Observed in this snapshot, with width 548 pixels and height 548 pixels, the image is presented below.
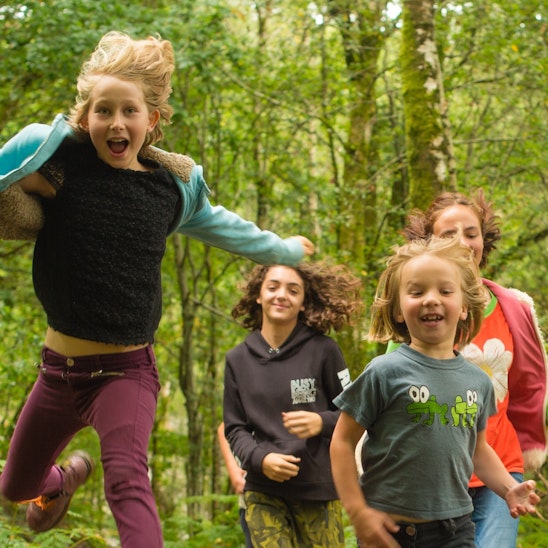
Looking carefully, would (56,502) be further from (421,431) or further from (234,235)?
(421,431)

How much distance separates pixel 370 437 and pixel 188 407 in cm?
921

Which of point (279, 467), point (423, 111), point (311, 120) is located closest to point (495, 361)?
point (279, 467)

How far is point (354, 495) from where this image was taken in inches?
110

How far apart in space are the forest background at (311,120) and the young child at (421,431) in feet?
9.70

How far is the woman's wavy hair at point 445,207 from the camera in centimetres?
404

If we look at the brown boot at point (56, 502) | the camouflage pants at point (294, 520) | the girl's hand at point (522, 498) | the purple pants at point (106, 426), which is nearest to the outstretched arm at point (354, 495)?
the girl's hand at point (522, 498)

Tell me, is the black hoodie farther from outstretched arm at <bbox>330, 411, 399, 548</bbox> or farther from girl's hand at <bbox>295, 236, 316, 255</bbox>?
outstretched arm at <bbox>330, 411, 399, 548</bbox>

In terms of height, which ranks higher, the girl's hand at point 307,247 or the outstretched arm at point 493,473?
the girl's hand at point 307,247

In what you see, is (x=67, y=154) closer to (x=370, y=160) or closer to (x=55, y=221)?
(x=55, y=221)

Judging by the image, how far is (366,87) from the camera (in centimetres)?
1081

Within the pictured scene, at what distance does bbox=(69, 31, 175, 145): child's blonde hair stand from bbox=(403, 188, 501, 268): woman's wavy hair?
1.46m

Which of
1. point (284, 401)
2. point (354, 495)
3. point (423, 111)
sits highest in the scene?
point (423, 111)

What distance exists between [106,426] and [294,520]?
56.9 inches

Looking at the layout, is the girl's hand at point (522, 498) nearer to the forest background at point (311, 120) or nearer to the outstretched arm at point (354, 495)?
the outstretched arm at point (354, 495)
